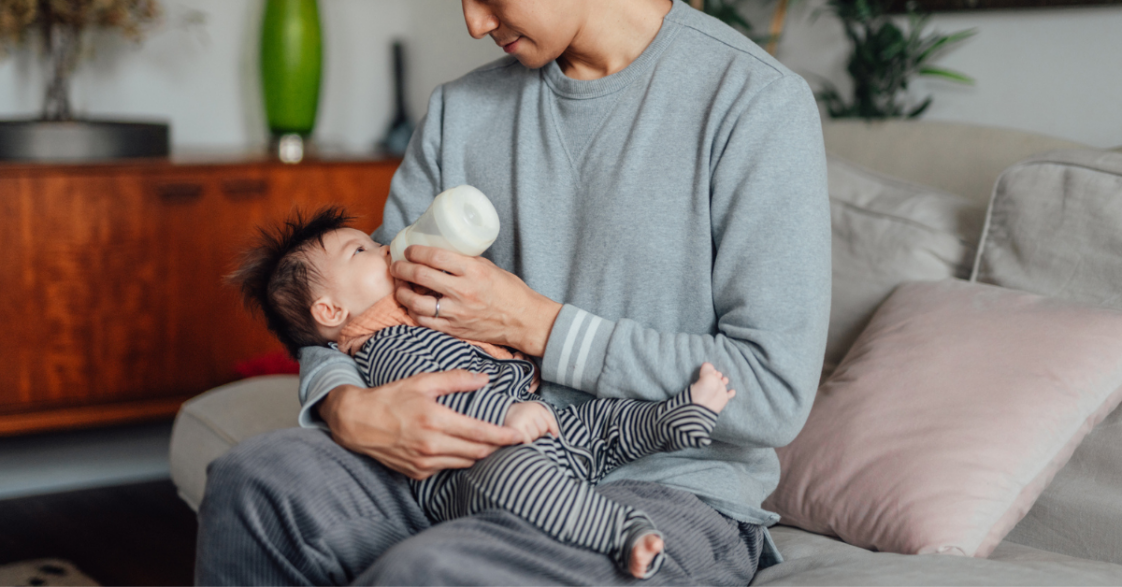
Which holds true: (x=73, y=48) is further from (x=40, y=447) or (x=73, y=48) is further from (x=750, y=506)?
(x=750, y=506)

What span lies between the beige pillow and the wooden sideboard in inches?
46.0

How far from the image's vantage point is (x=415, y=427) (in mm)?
947

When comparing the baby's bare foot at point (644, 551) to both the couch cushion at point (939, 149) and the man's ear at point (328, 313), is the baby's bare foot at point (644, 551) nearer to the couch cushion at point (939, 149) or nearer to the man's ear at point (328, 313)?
the man's ear at point (328, 313)

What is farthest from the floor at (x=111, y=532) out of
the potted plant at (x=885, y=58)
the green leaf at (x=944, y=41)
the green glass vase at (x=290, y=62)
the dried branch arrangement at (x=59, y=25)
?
the green leaf at (x=944, y=41)

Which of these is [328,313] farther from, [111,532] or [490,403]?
[111,532]

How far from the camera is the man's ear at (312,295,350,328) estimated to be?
1188 mm

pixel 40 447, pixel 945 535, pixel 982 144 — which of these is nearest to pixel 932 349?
pixel 945 535

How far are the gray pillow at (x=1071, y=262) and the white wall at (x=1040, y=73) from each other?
399mm

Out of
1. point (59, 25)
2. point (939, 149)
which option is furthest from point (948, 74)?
point (59, 25)

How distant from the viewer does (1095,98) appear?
1.54 meters

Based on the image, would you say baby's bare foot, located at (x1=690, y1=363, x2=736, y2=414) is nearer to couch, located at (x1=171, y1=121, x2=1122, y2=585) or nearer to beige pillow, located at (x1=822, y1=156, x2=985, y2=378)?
couch, located at (x1=171, y1=121, x2=1122, y2=585)

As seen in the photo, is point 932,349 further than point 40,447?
No

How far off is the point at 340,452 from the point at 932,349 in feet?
2.53

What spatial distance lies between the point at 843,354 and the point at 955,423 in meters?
0.35
